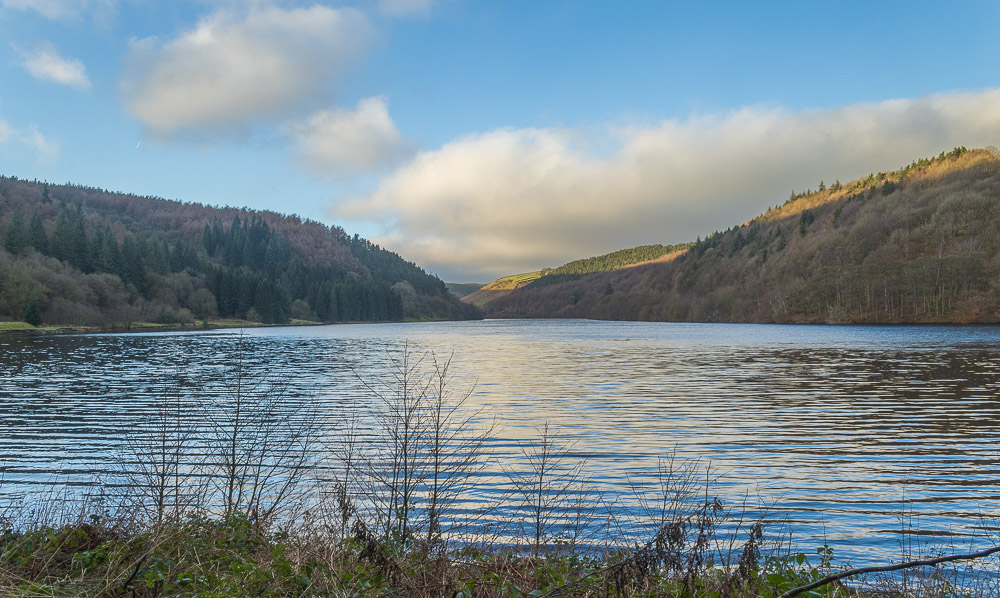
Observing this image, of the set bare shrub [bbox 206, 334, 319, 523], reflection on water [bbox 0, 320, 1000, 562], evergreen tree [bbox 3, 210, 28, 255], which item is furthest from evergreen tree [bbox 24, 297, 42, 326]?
bare shrub [bbox 206, 334, 319, 523]

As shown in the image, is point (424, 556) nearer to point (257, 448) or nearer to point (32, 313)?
point (257, 448)

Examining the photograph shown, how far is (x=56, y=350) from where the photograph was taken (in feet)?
205

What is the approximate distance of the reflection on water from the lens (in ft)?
45.9

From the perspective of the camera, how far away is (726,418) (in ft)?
82.9

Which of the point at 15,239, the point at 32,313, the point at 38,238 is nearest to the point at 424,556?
the point at 32,313

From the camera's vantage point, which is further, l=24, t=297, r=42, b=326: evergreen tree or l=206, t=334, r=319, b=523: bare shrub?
l=24, t=297, r=42, b=326: evergreen tree

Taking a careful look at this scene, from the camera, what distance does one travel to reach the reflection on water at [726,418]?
45.9ft

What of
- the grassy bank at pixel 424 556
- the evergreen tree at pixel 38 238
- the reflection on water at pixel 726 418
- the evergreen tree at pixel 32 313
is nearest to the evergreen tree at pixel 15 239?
the evergreen tree at pixel 38 238

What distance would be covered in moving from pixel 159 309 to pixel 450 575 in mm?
151366

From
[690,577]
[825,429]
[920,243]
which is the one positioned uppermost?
[920,243]

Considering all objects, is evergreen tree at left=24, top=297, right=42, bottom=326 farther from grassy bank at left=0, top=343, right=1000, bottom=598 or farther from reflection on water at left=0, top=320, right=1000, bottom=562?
grassy bank at left=0, top=343, right=1000, bottom=598

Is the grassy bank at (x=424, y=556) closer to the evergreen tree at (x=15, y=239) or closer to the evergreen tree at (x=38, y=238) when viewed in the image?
the evergreen tree at (x=15, y=239)

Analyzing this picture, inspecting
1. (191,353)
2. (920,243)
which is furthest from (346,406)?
(920,243)

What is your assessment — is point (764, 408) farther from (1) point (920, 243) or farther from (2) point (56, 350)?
(1) point (920, 243)
